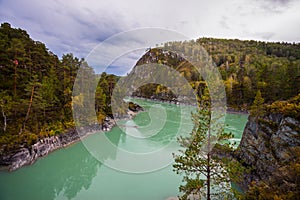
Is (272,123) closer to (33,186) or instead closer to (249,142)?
(249,142)

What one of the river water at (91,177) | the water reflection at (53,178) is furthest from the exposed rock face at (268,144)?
the water reflection at (53,178)

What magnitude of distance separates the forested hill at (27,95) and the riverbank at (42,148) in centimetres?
34

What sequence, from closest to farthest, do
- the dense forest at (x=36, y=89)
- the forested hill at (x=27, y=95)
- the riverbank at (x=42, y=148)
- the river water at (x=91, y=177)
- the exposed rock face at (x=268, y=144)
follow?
the exposed rock face at (x=268, y=144), the river water at (x=91, y=177), the riverbank at (x=42, y=148), the forested hill at (x=27, y=95), the dense forest at (x=36, y=89)

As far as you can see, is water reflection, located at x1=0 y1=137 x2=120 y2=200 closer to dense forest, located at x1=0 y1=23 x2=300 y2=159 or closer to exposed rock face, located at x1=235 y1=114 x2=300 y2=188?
dense forest, located at x1=0 y1=23 x2=300 y2=159

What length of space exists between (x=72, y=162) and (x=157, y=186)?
5858mm

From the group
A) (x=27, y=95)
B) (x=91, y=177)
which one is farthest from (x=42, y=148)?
(x=91, y=177)

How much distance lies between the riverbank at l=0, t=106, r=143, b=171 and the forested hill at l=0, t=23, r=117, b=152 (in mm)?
340

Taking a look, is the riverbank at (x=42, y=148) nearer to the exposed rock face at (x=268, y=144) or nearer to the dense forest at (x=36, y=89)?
the dense forest at (x=36, y=89)

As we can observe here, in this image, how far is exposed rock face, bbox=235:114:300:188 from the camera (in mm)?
6824

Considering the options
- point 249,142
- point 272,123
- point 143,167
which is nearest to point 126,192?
point 143,167

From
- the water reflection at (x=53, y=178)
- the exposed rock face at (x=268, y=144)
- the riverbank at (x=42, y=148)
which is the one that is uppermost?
the exposed rock face at (x=268, y=144)

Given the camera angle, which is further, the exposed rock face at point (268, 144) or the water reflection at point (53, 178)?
the water reflection at point (53, 178)

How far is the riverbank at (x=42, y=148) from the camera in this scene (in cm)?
976

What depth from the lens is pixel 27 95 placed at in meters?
12.0
